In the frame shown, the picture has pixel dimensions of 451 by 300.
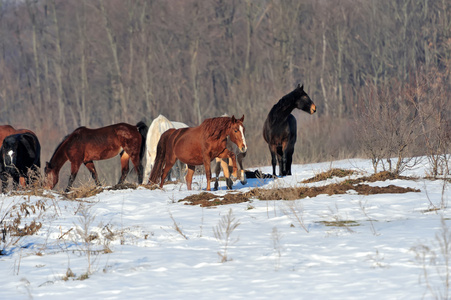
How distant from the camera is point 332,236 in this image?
7637mm

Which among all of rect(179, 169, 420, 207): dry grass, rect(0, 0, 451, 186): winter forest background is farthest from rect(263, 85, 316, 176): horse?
rect(0, 0, 451, 186): winter forest background

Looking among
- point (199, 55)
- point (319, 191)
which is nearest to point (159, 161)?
point (319, 191)

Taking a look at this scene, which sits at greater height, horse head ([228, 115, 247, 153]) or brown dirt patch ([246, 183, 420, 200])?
horse head ([228, 115, 247, 153])

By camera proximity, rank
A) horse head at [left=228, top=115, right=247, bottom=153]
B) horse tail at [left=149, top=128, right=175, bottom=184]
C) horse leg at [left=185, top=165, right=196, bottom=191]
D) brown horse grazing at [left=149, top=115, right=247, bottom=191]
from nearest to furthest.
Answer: horse head at [left=228, top=115, right=247, bottom=153] < brown horse grazing at [left=149, top=115, right=247, bottom=191] < horse leg at [left=185, top=165, right=196, bottom=191] < horse tail at [left=149, top=128, right=175, bottom=184]

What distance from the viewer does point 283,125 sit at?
15.7 metres

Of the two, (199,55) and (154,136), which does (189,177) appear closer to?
(154,136)

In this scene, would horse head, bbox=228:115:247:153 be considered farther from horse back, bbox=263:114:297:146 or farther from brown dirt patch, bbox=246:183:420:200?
horse back, bbox=263:114:297:146

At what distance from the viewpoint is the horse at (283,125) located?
1572 centimetres

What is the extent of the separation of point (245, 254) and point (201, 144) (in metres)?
5.88

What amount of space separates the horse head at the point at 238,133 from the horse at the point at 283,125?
360 centimetres

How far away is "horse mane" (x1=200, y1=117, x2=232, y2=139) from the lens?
12344 mm

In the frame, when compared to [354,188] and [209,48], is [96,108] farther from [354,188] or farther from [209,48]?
[354,188]

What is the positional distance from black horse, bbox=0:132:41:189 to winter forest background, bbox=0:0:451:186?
18.2 metres

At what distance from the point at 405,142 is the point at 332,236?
576cm
